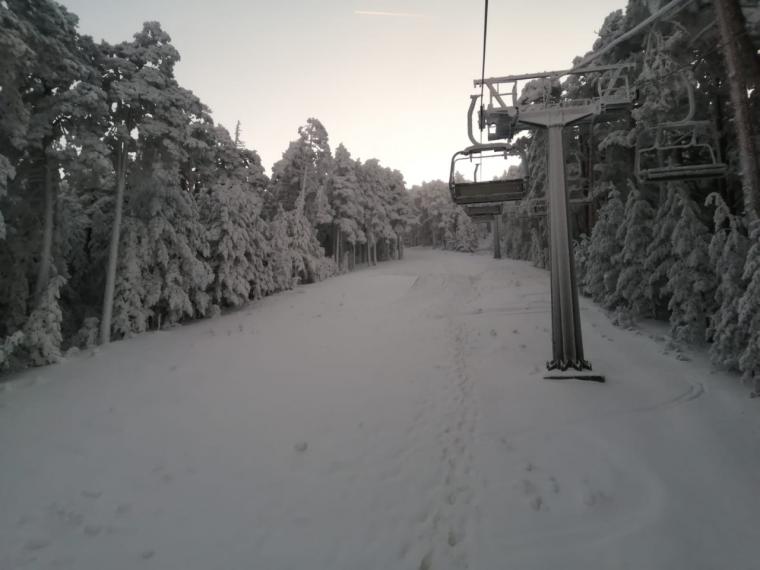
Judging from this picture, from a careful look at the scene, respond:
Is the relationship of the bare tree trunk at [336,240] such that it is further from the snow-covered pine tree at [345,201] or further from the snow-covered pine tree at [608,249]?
Answer: the snow-covered pine tree at [608,249]

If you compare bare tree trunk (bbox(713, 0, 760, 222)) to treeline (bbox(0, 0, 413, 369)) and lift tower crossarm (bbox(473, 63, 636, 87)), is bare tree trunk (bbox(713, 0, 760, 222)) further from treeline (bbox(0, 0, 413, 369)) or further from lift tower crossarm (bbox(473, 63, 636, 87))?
treeline (bbox(0, 0, 413, 369))

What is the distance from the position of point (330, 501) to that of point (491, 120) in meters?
8.88

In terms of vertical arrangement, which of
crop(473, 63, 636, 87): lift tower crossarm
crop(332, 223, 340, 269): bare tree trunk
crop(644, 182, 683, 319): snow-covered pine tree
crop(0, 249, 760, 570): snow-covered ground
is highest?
crop(473, 63, 636, 87): lift tower crossarm

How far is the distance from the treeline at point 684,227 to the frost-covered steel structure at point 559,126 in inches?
33.1

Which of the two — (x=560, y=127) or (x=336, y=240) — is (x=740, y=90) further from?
(x=336, y=240)

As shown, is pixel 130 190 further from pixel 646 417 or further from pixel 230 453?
pixel 646 417

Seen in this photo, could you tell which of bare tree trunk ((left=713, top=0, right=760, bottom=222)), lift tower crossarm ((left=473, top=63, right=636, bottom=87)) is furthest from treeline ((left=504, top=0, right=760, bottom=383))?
lift tower crossarm ((left=473, top=63, right=636, bottom=87))

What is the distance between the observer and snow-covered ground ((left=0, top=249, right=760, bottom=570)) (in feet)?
13.7

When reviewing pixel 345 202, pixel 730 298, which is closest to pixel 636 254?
pixel 730 298

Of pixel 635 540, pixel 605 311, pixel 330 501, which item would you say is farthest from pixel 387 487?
pixel 605 311

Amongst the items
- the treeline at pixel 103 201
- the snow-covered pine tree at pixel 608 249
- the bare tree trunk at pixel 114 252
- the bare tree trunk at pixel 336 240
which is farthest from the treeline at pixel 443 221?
the bare tree trunk at pixel 114 252

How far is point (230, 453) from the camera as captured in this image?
6.44m

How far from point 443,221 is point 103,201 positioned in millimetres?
58891

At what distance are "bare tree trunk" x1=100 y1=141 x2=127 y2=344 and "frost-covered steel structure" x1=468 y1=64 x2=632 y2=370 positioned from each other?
13486 millimetres
